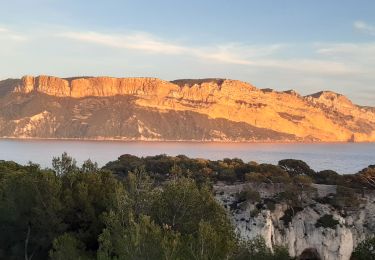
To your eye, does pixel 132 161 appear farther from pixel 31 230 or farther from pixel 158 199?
pixel 158 199

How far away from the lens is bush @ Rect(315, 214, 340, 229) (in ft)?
136

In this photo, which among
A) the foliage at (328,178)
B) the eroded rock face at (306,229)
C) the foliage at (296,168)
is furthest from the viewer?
the foliage at (296,168)

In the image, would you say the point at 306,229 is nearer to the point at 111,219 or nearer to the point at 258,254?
the point at 258,254

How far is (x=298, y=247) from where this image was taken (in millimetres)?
41375

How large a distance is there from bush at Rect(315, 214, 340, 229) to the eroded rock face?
8.7 inches

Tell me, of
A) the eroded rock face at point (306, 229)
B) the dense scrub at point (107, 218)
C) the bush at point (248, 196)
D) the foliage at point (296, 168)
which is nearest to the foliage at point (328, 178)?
the foliage at point (296, 168)

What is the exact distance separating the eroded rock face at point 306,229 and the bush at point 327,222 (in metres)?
0.22

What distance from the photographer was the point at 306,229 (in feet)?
136

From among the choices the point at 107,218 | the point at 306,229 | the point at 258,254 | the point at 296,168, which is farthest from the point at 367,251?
the point at 296,168

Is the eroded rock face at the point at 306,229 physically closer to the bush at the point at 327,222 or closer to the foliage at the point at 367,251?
the bush at the point at 327,222

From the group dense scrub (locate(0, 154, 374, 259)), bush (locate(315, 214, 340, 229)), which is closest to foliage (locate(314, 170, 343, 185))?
bush (locate(315, 214, 340, 229))

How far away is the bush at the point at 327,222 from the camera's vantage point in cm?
4131

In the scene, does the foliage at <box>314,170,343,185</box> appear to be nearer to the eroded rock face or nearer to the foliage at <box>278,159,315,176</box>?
the foliage at <box>278,159,315,176</box>

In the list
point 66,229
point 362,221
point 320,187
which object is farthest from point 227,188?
point 66,229
